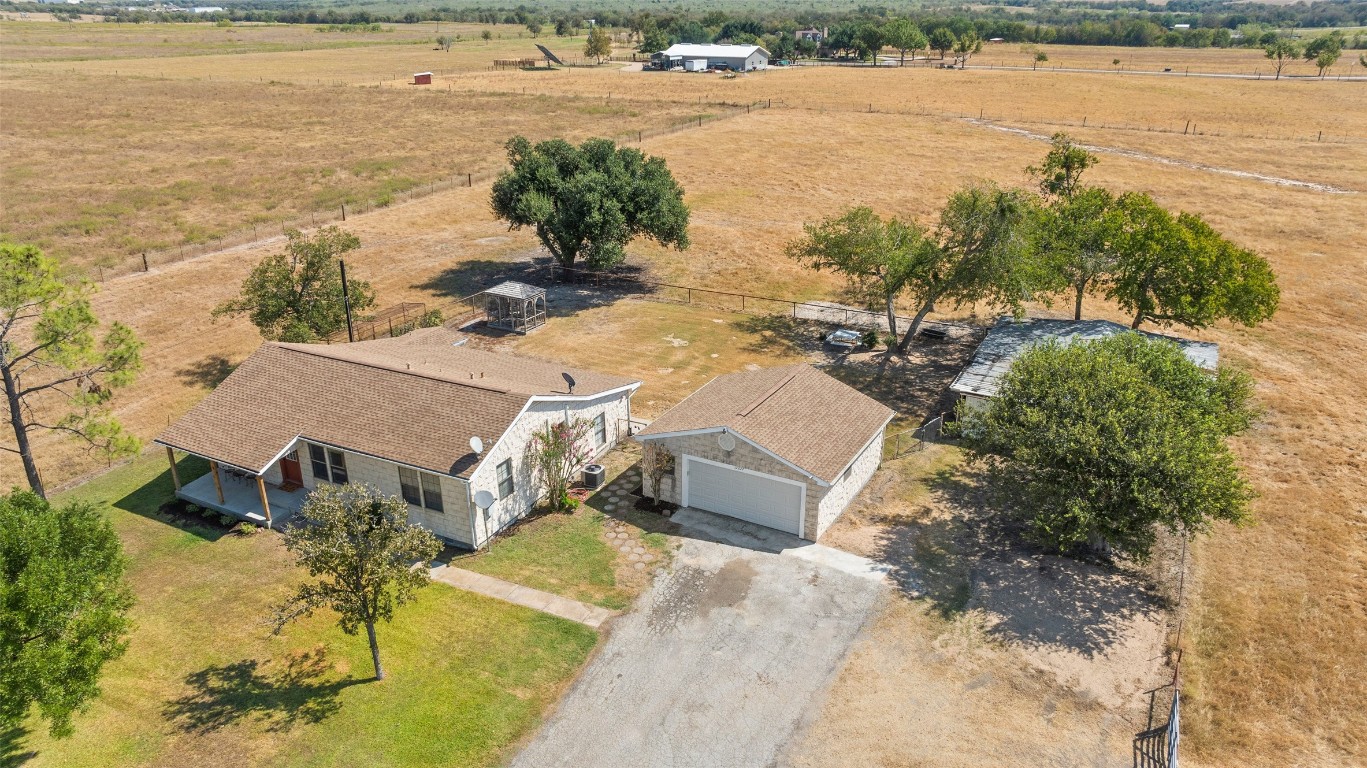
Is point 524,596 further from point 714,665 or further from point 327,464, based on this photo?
point 327,464

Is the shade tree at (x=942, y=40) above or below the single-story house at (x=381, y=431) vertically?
above

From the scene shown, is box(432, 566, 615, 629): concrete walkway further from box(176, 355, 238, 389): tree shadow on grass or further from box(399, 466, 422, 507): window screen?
box(176, 355, 238, 389): tree shadow on grass

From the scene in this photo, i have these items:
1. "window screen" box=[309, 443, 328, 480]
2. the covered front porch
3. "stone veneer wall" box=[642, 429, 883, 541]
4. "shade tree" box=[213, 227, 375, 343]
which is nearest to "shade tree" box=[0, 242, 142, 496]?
the covered front porch

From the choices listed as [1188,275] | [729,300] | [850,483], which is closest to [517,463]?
[850,483]

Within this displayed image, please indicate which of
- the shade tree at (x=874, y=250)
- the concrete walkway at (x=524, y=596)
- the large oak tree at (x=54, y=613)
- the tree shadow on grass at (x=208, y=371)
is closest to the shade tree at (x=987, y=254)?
the shade tree at (x=874, y=250)

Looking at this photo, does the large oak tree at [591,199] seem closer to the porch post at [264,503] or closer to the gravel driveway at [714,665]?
the porch post at [264,503]

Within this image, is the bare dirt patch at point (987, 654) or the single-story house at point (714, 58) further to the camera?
the single-story house at point (714, 58)
